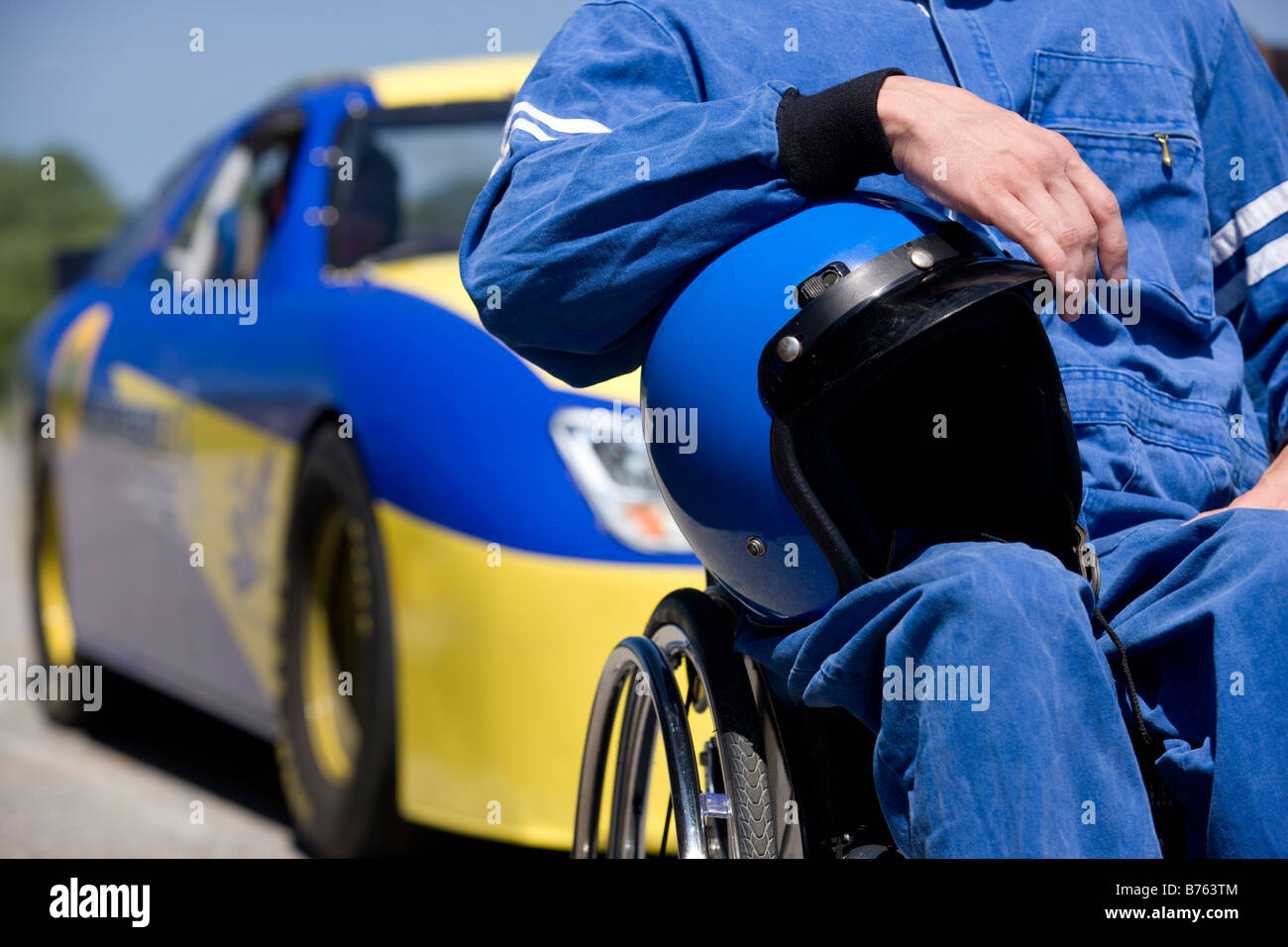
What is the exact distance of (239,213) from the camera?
4.29 m

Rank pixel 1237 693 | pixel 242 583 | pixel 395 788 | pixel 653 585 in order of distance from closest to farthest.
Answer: pixel 1237 693, pixel 653 585, pixel 395 788, pixel 242 583

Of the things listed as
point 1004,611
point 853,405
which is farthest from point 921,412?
point 1004,611

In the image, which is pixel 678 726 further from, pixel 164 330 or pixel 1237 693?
pixel 164 330

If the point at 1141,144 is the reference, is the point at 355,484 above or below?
below

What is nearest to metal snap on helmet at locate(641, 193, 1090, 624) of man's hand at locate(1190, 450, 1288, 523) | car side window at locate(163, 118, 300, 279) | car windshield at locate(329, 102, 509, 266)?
man's hand at locate(1190, 450, 1288, 523)

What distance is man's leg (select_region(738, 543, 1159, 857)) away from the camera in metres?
1.33

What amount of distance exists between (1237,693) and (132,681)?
5.31m

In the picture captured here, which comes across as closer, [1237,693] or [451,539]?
[1237,693]

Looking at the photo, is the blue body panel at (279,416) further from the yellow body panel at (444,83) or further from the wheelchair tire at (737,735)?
the wheelchair tire at (737,735)

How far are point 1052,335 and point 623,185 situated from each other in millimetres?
553

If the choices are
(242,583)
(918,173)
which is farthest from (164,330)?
(918,173)

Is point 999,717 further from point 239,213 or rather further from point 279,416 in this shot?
point 239,213

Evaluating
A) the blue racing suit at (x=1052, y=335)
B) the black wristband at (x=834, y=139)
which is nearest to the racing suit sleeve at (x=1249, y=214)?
the blue racing suit at (x=1052, y=335)
